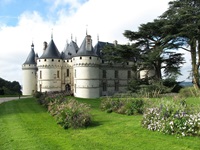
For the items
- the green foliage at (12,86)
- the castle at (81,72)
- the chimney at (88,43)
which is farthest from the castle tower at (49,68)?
the green foliage at (12,86)

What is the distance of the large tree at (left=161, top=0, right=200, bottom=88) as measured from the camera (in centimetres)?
2436

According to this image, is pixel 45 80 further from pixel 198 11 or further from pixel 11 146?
pixel 11 146

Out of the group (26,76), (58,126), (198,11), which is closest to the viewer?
(58,126)

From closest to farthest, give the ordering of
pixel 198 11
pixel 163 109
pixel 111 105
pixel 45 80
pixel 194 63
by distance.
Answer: pixel 163 109 < pixel 111 105 < pixel 198 11 < pixel 194 63 < pixel 45 80

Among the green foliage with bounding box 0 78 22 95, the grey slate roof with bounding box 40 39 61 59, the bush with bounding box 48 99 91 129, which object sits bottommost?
the bush with bounding box 48 99 91 129

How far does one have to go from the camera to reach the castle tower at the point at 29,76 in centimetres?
4472

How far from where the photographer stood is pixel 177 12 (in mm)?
25594

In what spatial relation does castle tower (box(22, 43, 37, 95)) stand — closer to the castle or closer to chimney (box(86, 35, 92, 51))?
the castle

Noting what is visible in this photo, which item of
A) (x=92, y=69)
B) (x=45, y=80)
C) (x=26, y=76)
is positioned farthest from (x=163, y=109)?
(x=26, y=76)

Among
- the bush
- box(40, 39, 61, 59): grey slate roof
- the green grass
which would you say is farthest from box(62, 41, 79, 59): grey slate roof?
the green grass

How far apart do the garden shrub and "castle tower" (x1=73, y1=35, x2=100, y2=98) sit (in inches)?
923

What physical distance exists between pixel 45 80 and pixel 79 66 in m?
6.70

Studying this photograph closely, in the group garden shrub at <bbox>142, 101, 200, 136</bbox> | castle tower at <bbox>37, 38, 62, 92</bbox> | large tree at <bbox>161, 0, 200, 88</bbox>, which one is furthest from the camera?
castle tower at <bbox>37, 38, 62, 92</bbox>

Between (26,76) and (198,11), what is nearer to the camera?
(198,11)
